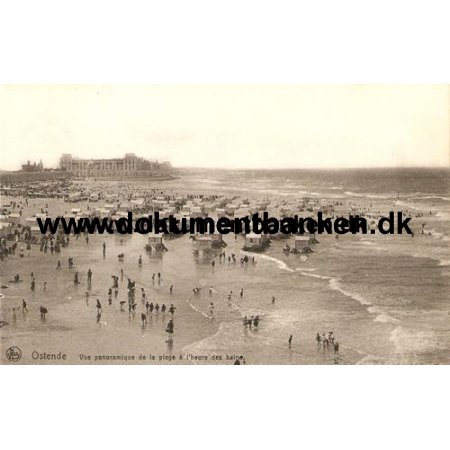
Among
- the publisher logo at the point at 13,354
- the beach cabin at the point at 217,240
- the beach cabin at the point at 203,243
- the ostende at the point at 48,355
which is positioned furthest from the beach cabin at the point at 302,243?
the publisher logo at the point at 13,354

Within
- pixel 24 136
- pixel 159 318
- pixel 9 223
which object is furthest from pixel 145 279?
pixel 24 136

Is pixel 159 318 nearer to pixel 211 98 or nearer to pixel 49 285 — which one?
pixel 49 285

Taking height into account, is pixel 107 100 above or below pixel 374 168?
above

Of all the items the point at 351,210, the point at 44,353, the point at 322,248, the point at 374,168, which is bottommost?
the point at 44,353

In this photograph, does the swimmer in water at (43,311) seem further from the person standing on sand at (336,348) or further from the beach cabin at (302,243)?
the person standing on sand at (336,348)

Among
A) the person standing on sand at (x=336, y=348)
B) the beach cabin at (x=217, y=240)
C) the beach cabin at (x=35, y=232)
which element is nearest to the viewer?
the person standing on sand at (x=336, y=348)

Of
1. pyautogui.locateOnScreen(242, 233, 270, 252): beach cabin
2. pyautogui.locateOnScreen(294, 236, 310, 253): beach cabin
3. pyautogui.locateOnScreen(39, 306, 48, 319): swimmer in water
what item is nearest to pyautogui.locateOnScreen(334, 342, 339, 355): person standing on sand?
pyautogui.locateOnScreen(294, 236, 310, 253): beach cabin
